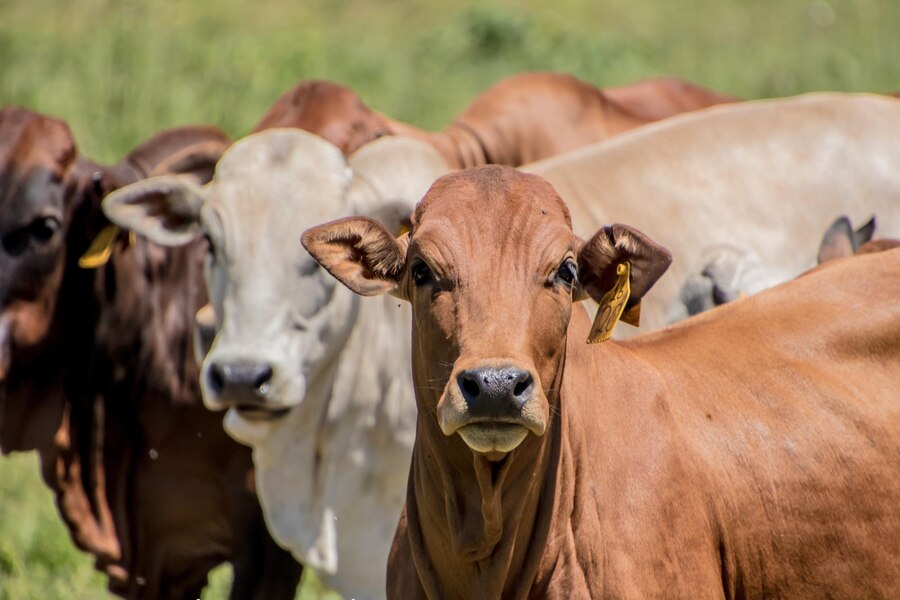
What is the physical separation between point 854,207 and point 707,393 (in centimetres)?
196

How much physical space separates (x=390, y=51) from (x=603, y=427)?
414 inches

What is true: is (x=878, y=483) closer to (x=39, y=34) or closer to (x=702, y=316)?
(x=702, y=316)

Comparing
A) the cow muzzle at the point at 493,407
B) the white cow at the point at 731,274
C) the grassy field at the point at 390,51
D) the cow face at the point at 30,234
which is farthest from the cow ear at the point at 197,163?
the grassy field at the point at 390,51

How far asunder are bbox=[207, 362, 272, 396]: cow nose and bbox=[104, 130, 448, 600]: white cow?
0.37ft

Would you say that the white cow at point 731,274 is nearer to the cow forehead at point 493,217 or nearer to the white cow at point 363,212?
the white cow at point 363,212

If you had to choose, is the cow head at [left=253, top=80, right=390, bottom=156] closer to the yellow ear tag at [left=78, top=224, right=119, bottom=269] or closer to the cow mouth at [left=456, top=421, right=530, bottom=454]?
the yellow ear tag at [left=78, top=224, right=119, bottom=269]

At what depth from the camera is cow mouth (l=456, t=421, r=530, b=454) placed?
313cm

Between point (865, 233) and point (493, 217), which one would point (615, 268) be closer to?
point (493, 217)

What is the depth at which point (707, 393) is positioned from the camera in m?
3.75

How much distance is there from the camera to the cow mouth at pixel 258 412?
183 inches

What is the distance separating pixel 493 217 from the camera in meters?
3.39

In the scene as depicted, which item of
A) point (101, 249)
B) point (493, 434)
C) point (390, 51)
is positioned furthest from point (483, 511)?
point (390, 51)

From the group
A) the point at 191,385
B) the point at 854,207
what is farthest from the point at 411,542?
the point at 854,207

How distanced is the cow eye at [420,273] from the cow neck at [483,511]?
0.22m
